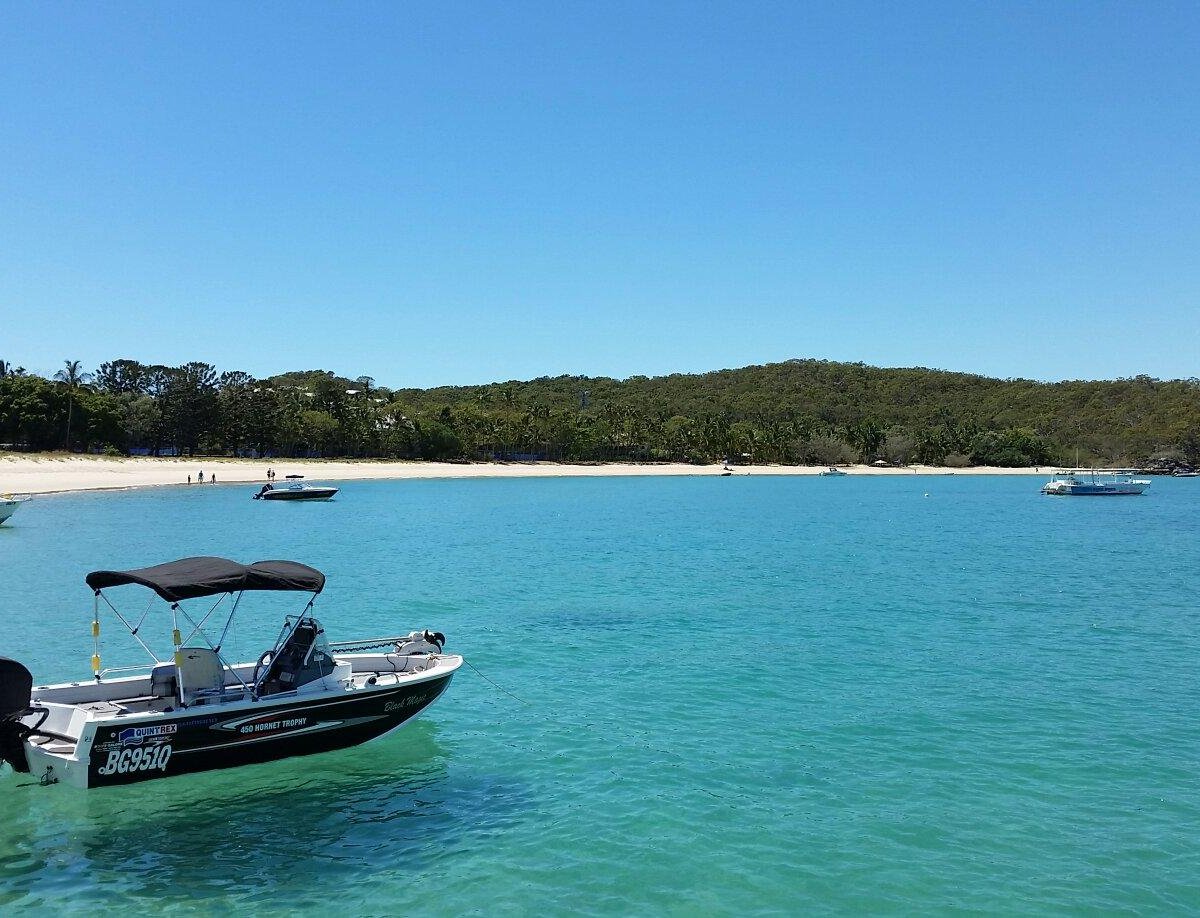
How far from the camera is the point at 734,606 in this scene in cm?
3003

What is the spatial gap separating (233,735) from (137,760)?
51.2 inches

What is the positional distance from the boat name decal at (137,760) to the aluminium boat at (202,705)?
0.01 metres

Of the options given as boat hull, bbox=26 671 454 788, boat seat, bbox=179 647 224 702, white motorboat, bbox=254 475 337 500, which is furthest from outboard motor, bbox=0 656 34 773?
white motorboat, bbox=254 475 337 500

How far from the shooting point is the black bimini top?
44.0 feet

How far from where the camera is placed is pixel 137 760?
12.7 metres

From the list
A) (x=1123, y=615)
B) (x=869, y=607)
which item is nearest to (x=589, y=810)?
(x=869, y=607)

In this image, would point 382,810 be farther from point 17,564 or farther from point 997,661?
point 17,564

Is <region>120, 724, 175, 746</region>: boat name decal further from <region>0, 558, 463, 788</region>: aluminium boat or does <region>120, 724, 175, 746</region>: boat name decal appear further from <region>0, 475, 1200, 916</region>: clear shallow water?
<region>0, 475, 1200, 916</region>: clear shallow water

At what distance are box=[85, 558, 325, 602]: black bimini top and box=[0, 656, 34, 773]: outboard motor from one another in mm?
1681

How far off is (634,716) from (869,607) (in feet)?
50.1

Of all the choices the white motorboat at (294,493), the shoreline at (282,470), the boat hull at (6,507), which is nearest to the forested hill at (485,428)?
the shoreline at (282,470)

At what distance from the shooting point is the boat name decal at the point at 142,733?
12586 millimetres

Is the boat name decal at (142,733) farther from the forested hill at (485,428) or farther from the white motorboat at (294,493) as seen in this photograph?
the forested hill at (485,428)

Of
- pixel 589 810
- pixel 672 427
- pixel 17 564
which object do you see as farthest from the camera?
pixel 672 427
